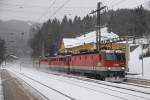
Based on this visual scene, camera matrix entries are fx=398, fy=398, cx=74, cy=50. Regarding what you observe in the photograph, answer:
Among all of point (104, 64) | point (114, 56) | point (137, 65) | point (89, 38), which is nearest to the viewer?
point (104, 64)

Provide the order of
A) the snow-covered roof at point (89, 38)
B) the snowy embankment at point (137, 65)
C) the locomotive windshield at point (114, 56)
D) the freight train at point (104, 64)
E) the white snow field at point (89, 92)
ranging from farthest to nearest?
1. the snow-covered roof at point (89, 38)
2. the snowy embankment at point (137, 65)
3. the locomotive windshield at point (114, 56)
4. the freight train at point (104, 64)
5. the white snow field at point (89, 92)

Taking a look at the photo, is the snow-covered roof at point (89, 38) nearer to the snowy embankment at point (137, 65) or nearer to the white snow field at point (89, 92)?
the snowy embankment at point (137, 65)

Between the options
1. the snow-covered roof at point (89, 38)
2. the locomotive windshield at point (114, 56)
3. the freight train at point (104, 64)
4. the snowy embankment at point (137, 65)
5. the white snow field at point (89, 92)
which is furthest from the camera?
the snow-covered roof at point (89, 38)

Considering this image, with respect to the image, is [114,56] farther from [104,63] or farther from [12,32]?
[12,32]

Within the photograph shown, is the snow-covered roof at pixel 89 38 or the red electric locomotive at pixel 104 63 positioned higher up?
the snow-covered roof at pixel 89 38

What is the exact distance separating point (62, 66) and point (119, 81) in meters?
25.9

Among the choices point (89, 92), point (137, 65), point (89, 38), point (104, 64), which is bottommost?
point (89, 92)

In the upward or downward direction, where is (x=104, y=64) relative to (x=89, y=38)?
downward

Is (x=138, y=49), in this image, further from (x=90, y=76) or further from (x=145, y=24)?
(x=90, y=76)

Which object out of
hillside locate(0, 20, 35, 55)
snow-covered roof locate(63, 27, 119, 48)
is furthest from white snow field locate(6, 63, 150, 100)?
snow-covered roof locate(63, 27, 119, 48)

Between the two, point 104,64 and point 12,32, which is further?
point 12,32

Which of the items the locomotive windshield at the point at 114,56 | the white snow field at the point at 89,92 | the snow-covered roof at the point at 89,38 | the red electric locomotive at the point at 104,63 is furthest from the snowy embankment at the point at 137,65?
the white snow field at the point at 89,92

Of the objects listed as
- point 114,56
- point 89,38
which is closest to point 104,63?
point 114,56

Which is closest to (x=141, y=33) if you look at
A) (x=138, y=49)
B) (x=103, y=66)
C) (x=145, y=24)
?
(x=145, y=24)
